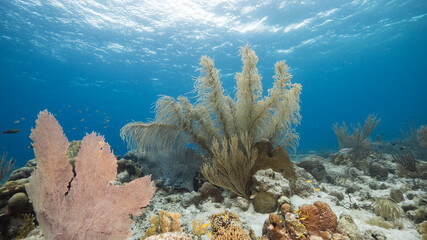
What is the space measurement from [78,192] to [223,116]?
3.86m

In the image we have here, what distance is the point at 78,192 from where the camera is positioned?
1.80m

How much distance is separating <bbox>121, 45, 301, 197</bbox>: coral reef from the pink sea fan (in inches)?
103

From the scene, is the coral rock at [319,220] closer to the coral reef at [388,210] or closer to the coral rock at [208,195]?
the coral reef at [388,210]

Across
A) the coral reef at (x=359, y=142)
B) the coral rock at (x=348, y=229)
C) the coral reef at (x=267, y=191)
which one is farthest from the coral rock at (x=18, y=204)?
the coral reef at (x=359, y=142)

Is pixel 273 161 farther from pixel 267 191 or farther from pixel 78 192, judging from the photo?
pixel 78 192

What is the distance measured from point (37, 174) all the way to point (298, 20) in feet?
76.0

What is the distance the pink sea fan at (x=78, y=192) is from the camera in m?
1.72

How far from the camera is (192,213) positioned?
12.8ft

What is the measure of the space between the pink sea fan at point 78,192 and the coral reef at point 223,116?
8.57 ft

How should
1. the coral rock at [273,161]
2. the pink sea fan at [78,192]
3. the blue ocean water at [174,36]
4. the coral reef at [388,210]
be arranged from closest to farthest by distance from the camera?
1. the pink sea fan at [78,192]
2. the coral reef at [388,210]
3. the coral rock at [273,161]
4. the blue ocean water at [174,36]

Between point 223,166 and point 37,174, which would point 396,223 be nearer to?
point 223,166

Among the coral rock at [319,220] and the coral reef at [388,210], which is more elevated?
the coral rock at [319,220]

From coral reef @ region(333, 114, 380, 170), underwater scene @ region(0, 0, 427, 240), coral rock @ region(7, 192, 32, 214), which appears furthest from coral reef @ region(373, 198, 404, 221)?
coral rock @ region(7, 192, 32, 214)

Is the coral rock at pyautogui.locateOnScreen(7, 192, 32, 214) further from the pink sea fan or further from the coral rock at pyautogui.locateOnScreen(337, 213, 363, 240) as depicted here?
the coral rock at pyautogui.locateOnScreen(337, 213, 363, 240)
